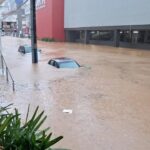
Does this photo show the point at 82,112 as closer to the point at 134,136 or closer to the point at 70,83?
the point at 134,136

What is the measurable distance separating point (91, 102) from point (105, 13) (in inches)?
1364

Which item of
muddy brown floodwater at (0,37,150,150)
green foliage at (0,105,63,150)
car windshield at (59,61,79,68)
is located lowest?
muddy brown floodwater at (0,37,150,150)

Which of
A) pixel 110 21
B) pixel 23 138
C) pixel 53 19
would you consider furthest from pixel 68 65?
pixel 53 19

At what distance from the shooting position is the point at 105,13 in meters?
46.4

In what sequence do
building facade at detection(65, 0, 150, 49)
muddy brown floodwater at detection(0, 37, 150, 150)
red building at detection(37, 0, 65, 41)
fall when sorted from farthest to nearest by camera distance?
red building at detection(37, 0, 65, 41) → building facade at detection(65, 0, 150, 49) → muddy brown floodwater at detection(0, 37, 150, 150)

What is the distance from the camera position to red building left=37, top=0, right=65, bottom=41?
201 ft

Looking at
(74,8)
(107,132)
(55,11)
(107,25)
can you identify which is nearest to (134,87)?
(107,132)

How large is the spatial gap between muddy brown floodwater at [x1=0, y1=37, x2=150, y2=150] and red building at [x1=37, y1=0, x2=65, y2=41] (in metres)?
38.8

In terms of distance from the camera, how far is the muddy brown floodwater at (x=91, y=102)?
9.12 metres

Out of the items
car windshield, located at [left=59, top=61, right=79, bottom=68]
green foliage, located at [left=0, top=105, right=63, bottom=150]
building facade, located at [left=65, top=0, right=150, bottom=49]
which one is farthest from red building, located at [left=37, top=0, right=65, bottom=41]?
green foliage, located at [left=0, top=105, right=63, bottom=150]

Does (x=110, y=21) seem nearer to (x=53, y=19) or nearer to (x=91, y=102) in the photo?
(x=53, y=19)

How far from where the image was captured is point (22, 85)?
17.9 meters

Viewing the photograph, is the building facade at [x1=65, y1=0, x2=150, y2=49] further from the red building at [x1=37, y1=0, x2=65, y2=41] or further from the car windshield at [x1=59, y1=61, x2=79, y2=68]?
the car windshield at [x1=59, y1=61, x2=79, y2=68]

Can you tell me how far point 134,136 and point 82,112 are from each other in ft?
10.3
